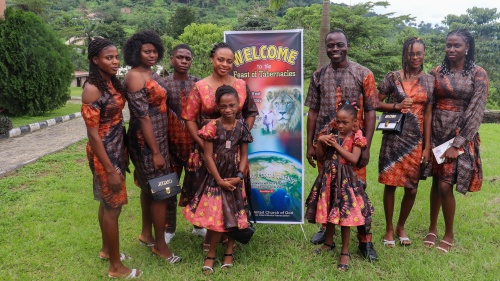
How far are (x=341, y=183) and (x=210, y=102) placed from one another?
4.08 feet

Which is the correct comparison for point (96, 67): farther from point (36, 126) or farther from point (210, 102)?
point (36, 126)

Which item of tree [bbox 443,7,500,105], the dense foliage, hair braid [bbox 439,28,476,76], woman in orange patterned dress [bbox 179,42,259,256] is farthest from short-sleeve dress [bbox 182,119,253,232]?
tree [bbox 443,7,500,105]

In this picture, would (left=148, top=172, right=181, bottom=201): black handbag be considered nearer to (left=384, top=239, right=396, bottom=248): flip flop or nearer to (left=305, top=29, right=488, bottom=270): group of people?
(left=305, top=29, right=488, bottom=270): group of people

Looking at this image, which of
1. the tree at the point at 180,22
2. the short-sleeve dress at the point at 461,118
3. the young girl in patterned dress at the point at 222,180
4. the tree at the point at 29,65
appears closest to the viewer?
the young girl in patterned dress at the point at 222,180

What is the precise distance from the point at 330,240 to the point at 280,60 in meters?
1.72

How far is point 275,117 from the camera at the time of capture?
391cm

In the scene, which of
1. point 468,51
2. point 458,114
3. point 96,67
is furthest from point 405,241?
point 96,67

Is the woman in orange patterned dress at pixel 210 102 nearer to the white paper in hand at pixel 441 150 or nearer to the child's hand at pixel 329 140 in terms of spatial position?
the child's hand at pixel 329 140

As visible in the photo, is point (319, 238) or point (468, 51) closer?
point (468, 51)

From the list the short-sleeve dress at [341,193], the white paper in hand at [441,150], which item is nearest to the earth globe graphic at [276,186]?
the short-sleeve dress at [341,193]

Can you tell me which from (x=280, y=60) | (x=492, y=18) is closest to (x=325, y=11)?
(x=280, y=60)

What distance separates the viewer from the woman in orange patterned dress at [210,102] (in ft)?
10.6

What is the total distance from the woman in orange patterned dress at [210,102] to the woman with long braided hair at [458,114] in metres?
1.68

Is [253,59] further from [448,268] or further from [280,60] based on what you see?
[448,268]
